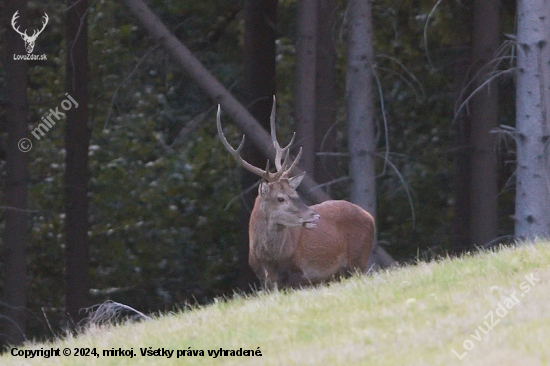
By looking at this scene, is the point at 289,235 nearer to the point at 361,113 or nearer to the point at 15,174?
the point at 361,113

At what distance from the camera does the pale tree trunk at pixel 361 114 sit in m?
12.7

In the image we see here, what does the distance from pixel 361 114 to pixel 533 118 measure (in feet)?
7.49

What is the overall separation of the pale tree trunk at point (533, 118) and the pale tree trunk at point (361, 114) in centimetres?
200

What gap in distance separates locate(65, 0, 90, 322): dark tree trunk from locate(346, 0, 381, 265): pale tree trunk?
4.95 m

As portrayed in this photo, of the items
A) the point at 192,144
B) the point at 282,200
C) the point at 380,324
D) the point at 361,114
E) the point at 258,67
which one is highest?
the point at 258,67

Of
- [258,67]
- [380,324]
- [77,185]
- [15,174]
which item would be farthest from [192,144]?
[380,324]

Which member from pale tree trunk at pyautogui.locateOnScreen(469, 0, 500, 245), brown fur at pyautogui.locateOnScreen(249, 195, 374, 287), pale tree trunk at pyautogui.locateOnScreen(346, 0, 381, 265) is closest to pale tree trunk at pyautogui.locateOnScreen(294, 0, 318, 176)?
pale tree trunk at pyautogui.locateOnScreen(346, 0, 381, 265)

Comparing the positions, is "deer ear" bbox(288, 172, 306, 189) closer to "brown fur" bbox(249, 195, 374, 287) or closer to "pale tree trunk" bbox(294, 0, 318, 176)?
"brown fur" bbox(249, 195, 374, 287)

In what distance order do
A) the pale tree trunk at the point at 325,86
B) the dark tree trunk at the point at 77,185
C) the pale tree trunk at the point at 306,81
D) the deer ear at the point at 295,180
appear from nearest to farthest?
1. the deer ear at the point at 295,180
2. the pale tree trunk at the point at 306,81
3. the pale tree trunk at the point at 325,86
4. the dark tree trunk at the point at 77,185

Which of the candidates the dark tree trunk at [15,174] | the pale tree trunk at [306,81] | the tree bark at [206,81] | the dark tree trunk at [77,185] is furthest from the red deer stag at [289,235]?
the dark tree trunk at [15,174]

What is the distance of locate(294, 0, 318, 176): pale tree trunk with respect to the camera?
14.0m

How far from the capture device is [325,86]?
15.3 m

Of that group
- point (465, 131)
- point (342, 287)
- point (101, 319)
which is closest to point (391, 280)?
point (342, 287)

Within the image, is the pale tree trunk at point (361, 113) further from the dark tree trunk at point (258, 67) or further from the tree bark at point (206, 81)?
the dark tree trunk at point (258, 67)
